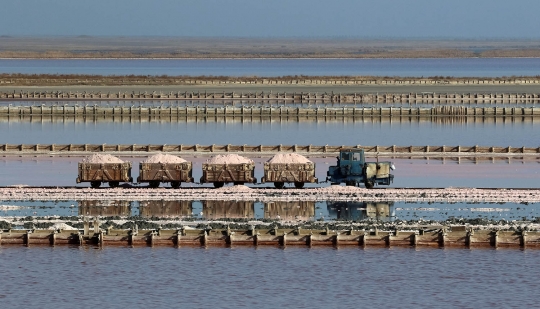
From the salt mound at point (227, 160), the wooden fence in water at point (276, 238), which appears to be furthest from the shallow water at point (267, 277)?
the salt mound at point (227, 160)

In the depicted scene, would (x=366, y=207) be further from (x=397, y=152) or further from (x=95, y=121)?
(x=95, y=121)

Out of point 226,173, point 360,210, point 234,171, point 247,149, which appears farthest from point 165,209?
point 247,149

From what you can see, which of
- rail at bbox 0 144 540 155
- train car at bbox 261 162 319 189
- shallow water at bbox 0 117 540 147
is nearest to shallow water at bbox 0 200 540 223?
train car at bbox 261 162 319 189

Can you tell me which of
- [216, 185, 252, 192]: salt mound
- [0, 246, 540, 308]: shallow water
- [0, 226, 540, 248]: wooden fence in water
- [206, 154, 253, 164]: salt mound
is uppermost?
[206, 154, 253, 164]: salt mound

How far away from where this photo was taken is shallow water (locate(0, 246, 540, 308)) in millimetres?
44344

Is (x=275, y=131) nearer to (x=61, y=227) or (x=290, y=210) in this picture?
(x=290, y=210)

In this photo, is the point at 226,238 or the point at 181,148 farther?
the point at 181,148

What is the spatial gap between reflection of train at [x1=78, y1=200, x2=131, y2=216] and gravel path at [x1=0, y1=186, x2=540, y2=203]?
1.64 m

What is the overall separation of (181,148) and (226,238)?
40.2m

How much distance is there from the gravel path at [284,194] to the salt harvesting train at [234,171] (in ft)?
2.69

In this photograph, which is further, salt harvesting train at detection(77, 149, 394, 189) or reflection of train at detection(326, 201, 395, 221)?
salt harvesting train at detection(77, 149, 394, 189)

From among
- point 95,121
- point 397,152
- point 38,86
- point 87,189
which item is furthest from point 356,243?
point 38,86

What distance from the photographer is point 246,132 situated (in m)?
117

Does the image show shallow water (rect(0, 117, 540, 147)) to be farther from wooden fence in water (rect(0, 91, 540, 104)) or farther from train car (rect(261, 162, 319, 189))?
train car (rect(261, 162, 319, 189))
